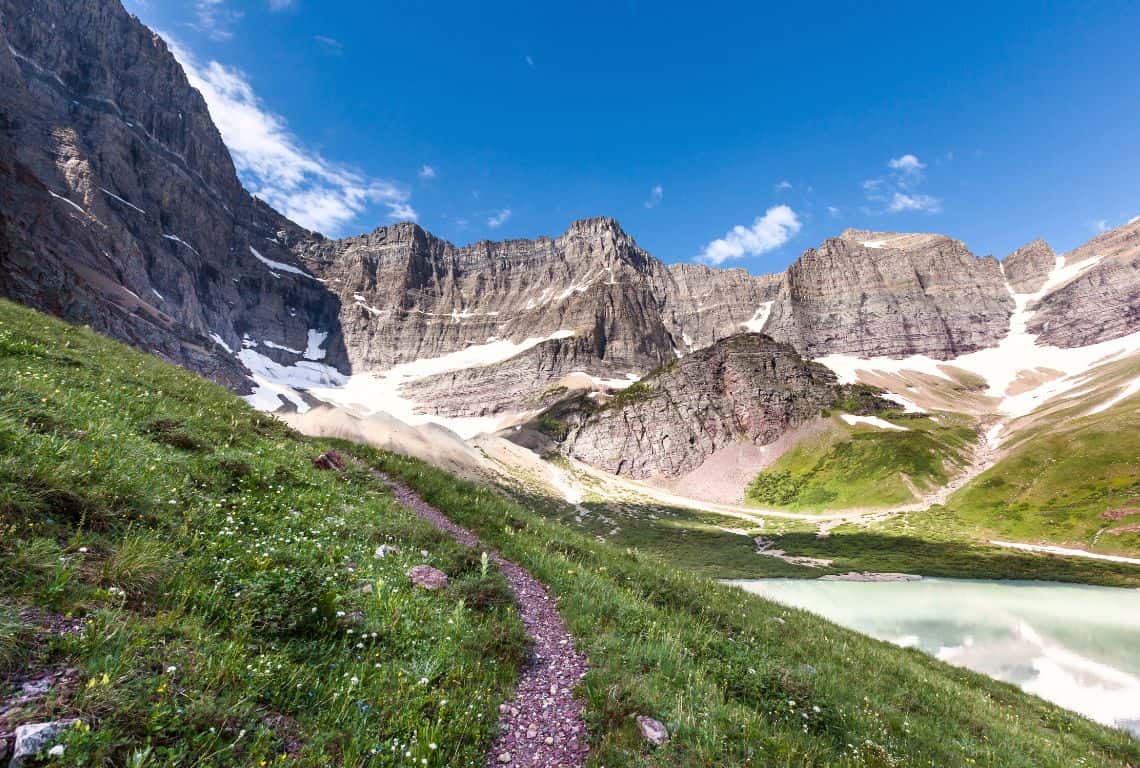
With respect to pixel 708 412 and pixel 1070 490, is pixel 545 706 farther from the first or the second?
pixel 708 412

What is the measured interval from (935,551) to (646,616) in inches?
3615

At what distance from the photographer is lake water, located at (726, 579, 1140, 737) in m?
26.7

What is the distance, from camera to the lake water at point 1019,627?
26688mm

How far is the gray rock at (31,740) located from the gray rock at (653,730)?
20.2 ft

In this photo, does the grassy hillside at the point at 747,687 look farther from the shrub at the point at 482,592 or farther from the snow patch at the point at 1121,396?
the snow patch at the point at 1121,396

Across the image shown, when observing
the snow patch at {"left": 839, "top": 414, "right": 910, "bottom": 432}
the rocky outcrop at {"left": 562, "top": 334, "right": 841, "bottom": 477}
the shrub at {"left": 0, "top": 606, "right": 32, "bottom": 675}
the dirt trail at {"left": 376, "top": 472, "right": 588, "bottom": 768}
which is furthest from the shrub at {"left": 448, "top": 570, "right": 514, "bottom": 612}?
the snow patch at {"left": 839, "top": 414, "right": 910, "bottom": 432}

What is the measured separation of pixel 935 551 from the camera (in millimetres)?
77188

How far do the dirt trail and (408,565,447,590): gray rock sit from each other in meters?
1.74

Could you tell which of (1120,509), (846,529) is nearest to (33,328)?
(846,529)

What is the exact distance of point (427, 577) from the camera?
9.36m

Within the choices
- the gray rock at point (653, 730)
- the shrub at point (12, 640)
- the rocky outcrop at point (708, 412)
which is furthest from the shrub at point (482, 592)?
the rocky outcrop at point (708, 412)

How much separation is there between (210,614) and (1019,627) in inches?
2234

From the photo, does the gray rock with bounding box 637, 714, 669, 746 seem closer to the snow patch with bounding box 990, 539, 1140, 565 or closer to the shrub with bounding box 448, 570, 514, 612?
the shrub with bounding box 448, 570, 514, 612

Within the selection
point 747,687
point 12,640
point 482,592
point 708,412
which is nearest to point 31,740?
point 12,640
